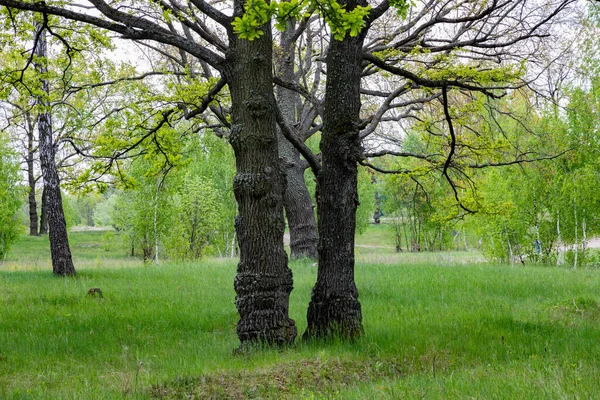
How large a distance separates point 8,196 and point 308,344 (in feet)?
63.0

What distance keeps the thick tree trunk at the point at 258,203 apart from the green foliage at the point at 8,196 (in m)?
17.2

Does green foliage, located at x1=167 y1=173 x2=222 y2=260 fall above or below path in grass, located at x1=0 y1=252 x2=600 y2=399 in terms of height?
above

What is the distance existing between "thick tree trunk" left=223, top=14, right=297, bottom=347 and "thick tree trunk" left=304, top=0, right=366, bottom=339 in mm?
431

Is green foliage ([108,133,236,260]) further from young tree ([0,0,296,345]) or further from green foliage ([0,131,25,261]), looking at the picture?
young tree ([0,0,296,345])

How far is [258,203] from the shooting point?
18.3 ft

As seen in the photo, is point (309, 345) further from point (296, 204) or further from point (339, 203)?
point (296, 204)

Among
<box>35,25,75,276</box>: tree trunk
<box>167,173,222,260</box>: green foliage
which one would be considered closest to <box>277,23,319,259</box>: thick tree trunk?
<box>35,25,75,276</box>: tree trunk

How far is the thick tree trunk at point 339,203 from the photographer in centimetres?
577

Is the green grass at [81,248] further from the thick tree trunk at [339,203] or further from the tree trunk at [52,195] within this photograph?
the thick tree trunk at [339,203]

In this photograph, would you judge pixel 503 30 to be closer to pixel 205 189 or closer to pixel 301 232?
pixel 301 232

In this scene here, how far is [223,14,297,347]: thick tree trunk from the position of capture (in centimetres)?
547

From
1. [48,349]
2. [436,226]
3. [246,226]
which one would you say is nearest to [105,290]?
[48,349]

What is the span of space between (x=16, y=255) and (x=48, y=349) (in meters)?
28.1

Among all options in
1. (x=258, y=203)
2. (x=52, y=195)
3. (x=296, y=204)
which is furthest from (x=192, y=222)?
(x=258, y=203)
